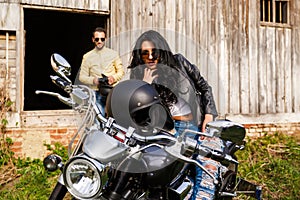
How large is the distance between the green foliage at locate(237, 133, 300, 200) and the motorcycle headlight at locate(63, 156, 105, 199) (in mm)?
3696

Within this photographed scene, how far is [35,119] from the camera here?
20.1 feet

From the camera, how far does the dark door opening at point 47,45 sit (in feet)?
35.0

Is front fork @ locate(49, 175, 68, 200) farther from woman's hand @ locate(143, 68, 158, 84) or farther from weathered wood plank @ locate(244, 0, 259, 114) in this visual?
weathered wood plank @ locate(244, 0, 259, 114)

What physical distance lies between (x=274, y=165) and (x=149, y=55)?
4296 mm

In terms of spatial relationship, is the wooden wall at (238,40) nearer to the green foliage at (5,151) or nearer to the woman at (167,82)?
the green foliage at (5,151)

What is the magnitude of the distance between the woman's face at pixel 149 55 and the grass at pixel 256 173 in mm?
2769

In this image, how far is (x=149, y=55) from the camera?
2162 millimetres

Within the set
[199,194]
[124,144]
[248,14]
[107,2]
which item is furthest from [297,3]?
[124,144]

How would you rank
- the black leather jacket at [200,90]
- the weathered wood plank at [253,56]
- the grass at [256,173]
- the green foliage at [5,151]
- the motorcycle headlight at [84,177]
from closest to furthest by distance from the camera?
1. the motorcycle headlight at [84,177]
2. the black leather jacket at [200,90]
3. the grass at [256,173]
4. the green foliage at [5,151]
5. the weathered wood plank at [253,56]

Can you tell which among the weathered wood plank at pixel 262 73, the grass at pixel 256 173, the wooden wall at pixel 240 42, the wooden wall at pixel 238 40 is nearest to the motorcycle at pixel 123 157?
the grass at pixel 256 173

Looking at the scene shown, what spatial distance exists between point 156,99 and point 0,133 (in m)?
4.62

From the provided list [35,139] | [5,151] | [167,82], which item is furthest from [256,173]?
[167,82]

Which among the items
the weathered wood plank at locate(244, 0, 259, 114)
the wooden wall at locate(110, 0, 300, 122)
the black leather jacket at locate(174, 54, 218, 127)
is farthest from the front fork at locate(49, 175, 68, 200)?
the weathered wood plank at locate(244, 0, 259, 114)

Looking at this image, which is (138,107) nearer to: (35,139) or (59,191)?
(59,191)
